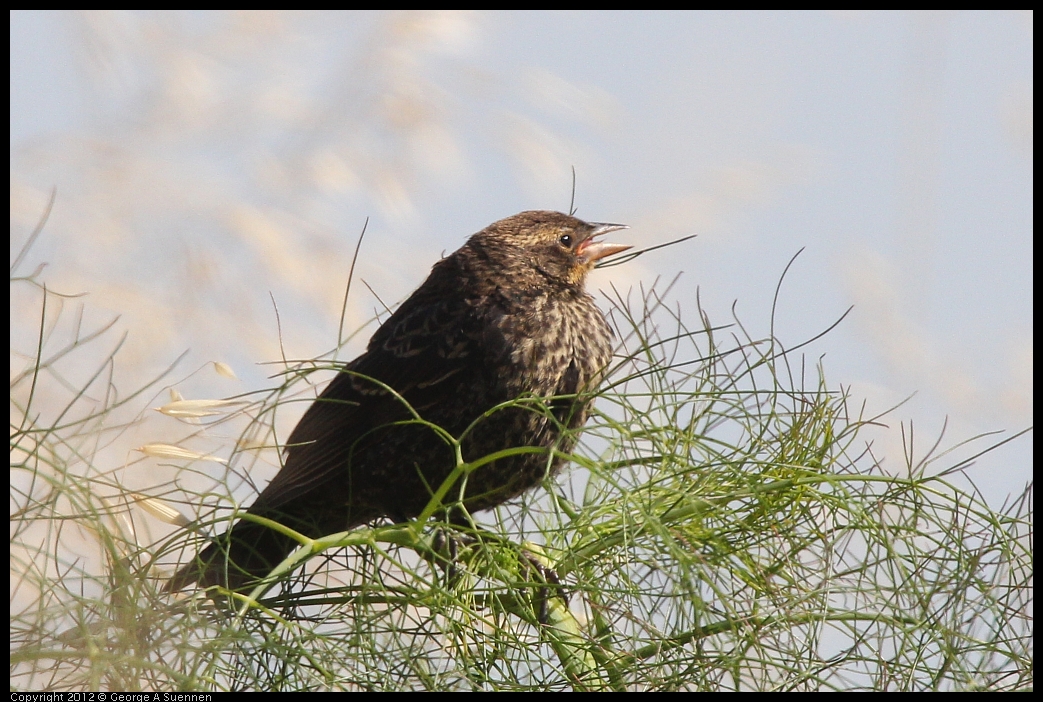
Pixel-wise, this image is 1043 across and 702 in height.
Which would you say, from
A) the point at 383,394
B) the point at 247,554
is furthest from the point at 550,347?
the point at 247,554

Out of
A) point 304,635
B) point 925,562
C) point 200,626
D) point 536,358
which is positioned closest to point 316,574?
point 304,635

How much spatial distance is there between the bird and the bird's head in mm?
43

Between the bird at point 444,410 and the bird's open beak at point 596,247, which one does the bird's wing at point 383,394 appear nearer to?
the bird at point 444,410

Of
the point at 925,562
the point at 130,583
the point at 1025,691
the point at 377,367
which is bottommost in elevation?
the point at 1025,691

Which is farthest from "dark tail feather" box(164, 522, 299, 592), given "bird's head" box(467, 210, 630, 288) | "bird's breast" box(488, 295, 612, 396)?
"bird's head" box(467, 210, 630, 288)

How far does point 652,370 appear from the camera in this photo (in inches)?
84.2

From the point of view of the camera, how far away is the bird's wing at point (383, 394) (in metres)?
2.65

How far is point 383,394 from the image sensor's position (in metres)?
2.74

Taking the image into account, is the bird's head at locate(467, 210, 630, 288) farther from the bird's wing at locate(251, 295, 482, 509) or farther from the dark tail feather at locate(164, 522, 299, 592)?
the dark tail feather at locate(164, 522, 299, 592)

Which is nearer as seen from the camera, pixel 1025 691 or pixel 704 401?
pixel 1025 691

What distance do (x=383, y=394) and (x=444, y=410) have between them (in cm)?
18

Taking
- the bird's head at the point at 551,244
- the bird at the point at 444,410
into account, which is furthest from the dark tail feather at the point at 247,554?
the bird's head at the point at 551,244

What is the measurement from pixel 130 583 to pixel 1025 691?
1.51 m
